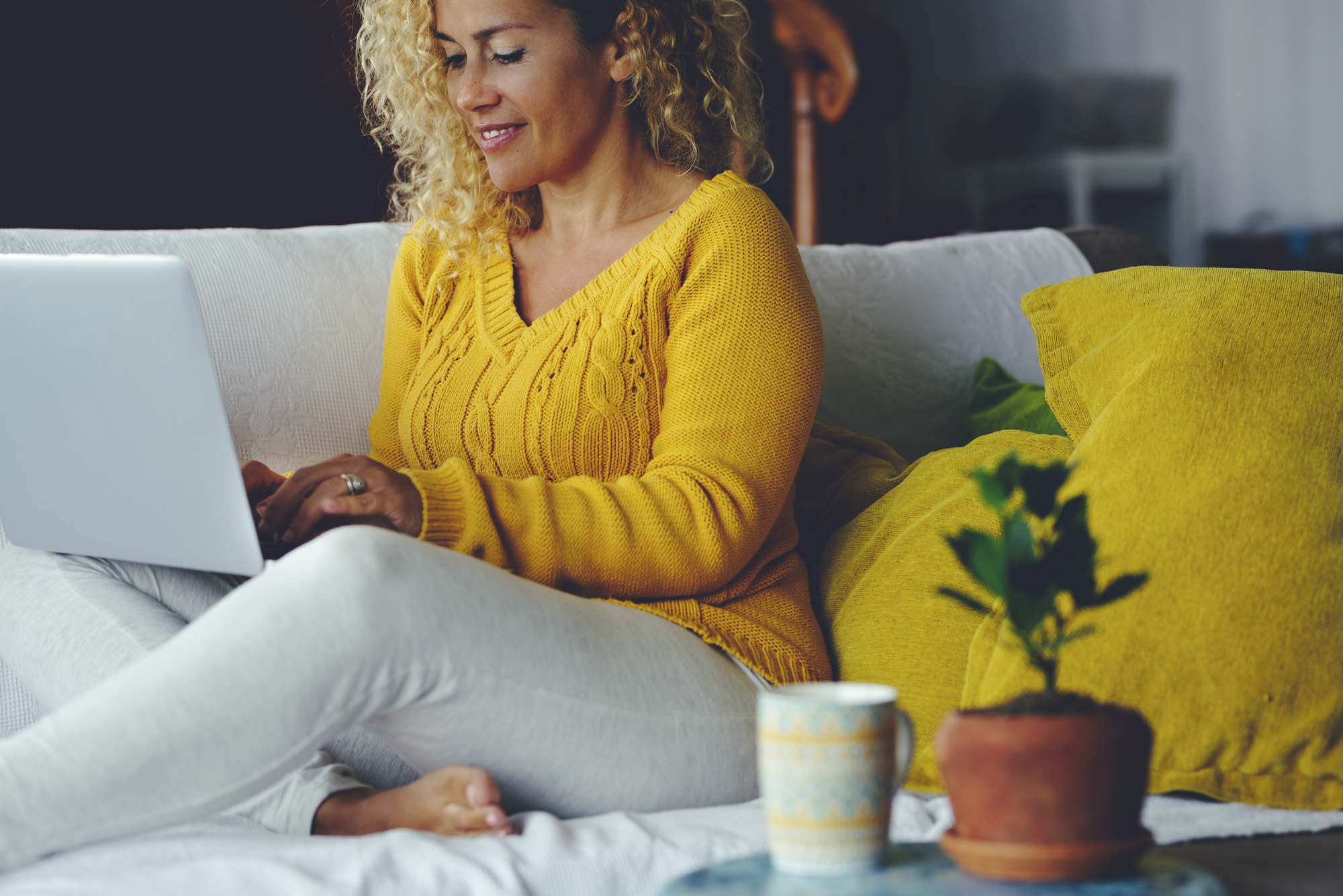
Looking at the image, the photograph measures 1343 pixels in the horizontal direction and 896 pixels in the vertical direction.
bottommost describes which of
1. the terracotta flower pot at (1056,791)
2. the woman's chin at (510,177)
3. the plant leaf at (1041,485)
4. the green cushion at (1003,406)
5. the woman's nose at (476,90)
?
the green cushion at (1003,406)

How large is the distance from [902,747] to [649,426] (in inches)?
23.6

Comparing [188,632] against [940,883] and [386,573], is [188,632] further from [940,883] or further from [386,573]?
[940,883]

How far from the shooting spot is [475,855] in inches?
33.3

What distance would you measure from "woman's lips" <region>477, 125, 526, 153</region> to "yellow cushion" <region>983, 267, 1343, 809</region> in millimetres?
658

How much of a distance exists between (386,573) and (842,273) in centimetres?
98

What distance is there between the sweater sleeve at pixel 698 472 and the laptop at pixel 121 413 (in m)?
0.17

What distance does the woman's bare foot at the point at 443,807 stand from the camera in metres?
0.90

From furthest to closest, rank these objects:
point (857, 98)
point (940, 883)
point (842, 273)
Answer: point (857, 98), point (842, 273), point (940, 883)

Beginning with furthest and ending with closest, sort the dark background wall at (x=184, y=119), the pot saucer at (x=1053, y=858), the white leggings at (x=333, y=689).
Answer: the dark background wall at (x=184, y=119), the white leggings at (x=333, y=689), the pot saucer at (x=1053, y=858)

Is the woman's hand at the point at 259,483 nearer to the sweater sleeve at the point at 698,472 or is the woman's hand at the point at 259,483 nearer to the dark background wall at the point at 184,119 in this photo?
the sweater sleeve at the point at 698,472

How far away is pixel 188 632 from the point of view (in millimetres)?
822

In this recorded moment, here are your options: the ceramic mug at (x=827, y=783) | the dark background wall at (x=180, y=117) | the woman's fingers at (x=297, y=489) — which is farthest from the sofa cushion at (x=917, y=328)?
the dark background wall at (x=180, y=117)

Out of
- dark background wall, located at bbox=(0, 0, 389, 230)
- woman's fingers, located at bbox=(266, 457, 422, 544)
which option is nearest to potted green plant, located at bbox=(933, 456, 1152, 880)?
woman's fingers, located at bbox=(266, 457, 422, 544)

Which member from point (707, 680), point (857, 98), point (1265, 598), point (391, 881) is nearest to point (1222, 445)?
point (1265, 598)
